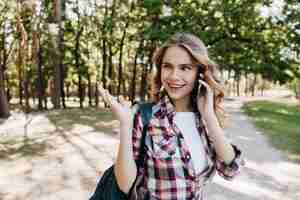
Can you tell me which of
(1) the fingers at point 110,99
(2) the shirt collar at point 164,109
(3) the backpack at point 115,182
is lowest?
(3) the backpack at point 115,182

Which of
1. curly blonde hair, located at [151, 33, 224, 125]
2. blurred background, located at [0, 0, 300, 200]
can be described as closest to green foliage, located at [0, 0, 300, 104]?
blurred background, located at [0, 0, 300, 200]

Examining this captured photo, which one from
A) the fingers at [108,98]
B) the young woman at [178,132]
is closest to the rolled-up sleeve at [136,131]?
the young woman at [178,132]

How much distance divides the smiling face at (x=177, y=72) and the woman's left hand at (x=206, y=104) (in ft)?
0.26

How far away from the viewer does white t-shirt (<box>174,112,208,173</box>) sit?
5.80 ft

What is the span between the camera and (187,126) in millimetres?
1829

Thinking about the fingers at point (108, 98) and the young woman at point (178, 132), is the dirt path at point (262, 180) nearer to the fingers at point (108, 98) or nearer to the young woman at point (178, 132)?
the young woman at point (178, 132)

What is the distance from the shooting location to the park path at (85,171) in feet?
17.9

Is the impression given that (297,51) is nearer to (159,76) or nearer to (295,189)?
(295,189)

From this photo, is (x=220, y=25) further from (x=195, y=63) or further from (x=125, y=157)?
(x=125, y=157)

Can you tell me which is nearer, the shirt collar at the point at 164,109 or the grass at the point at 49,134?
the shirt collar at the point at 164,109

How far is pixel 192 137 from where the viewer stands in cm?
181

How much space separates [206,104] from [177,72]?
0.22 meters

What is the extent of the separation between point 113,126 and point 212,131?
31.7 feet

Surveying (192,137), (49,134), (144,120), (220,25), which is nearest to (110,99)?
(144,120)
